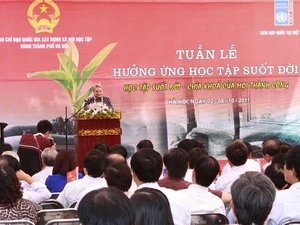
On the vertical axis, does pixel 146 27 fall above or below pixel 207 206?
above

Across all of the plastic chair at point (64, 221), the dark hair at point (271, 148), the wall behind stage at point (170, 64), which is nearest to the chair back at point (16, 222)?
the plastic chair at point (64, 221)

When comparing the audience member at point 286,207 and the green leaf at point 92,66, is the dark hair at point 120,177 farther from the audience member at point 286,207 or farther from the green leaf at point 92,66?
the green leaf at point 92,66

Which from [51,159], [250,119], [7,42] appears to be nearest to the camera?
[51,159]

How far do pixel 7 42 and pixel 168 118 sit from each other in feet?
8.35

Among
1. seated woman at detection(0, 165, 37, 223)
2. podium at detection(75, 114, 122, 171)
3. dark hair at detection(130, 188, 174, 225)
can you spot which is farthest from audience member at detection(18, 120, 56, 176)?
dark hair at detection(130, 188, 174, 225)

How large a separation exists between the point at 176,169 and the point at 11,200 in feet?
4.26

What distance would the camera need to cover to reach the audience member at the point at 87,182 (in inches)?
194

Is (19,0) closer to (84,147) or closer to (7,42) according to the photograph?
(7,42)

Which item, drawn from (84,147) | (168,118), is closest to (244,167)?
(84,147)

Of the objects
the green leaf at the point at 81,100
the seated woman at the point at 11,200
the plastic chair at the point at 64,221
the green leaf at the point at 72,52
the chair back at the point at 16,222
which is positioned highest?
the green leaf at the point at 72,52

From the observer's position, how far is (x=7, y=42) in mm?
9680

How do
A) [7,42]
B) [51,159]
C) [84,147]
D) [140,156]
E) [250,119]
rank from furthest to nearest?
[250,119]
[7,42]
[84,147]
[51,159]
[140,156]

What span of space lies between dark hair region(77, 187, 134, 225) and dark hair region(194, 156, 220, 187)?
217 cm

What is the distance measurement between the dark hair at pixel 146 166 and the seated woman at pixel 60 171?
173 cm
